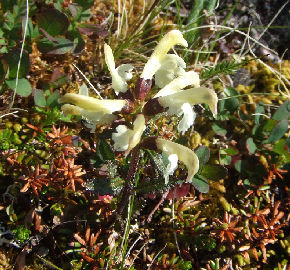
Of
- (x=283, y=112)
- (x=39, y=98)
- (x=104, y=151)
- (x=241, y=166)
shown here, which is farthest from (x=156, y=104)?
(x=283, y=112)

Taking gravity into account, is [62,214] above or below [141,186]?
below

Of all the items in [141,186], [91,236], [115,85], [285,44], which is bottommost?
[91,236]

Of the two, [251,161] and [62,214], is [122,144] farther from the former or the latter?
[251,161]

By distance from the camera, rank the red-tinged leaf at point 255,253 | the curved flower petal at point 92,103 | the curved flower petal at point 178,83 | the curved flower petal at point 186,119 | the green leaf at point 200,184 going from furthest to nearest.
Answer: the red-tinged leaf at point 255,253
the green leaf at point 200,184
the curved flower petal at point 178,83
the curved flower petal at point 186,119
the curved flower petal at point 92,103

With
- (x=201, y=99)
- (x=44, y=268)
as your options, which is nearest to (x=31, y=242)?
(x=44, y=268)

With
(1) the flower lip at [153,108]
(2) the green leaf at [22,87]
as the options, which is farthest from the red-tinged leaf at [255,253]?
(2) the green leaf at [22,87]

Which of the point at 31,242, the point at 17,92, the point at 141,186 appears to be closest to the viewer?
the point at 141,186

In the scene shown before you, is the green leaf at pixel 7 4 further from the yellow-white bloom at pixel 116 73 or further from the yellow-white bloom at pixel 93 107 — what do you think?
the yellow-white bloom at pixel 93 107
